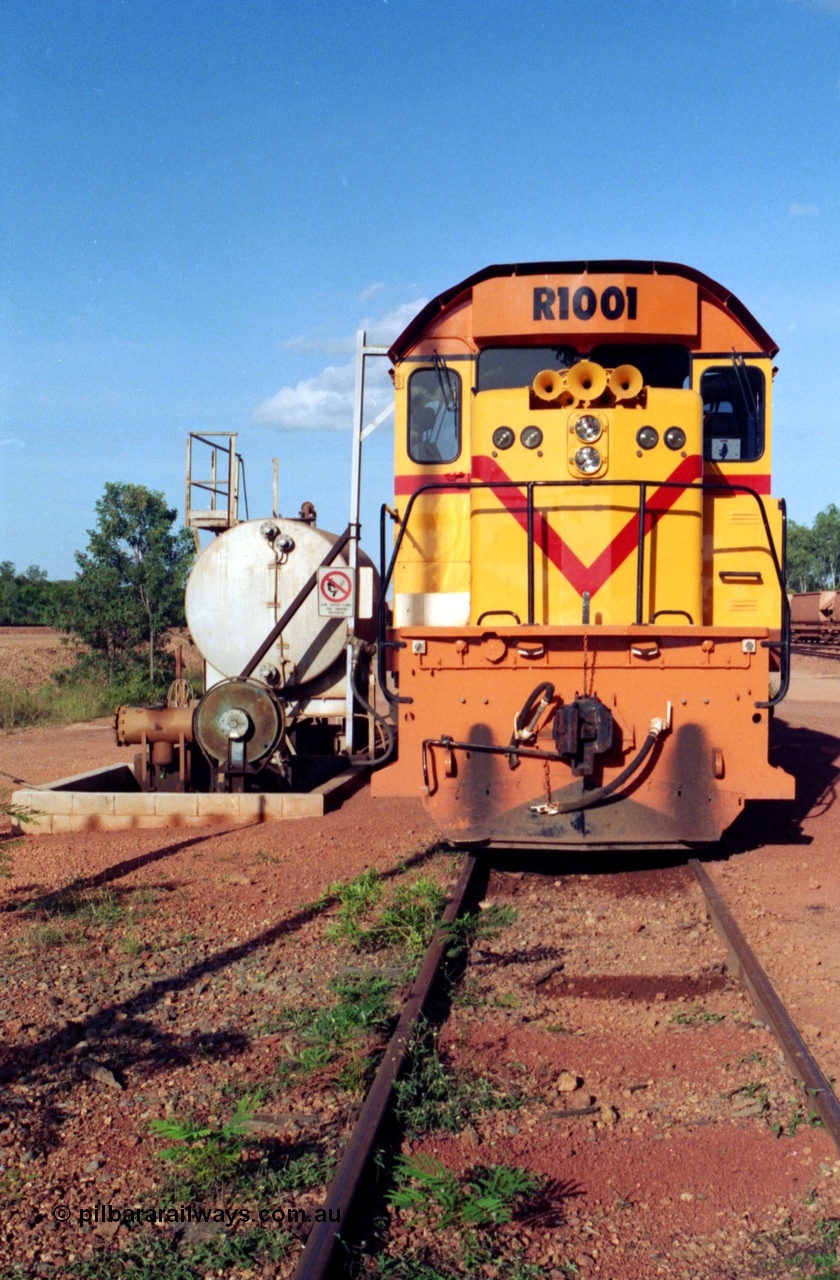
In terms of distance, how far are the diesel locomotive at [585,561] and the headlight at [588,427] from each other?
0.05ft

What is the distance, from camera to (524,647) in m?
6.62

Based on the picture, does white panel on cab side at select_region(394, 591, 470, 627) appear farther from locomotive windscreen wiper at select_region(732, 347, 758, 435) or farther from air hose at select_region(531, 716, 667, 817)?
locomotive windscreen wiper at select_region(732, 347, 758, 435)

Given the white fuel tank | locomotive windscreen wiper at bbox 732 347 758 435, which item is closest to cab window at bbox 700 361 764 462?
locomotive windscreen wiper at bbox 732 347 758 435

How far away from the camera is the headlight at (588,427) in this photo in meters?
7.03

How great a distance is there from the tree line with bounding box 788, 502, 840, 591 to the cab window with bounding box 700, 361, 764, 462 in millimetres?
86825

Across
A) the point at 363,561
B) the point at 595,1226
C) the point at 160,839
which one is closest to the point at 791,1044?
the point at 595,1226

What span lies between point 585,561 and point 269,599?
4.48 m

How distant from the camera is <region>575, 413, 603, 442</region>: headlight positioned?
23.1 ft

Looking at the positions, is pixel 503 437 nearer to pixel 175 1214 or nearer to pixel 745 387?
pixel 745 387

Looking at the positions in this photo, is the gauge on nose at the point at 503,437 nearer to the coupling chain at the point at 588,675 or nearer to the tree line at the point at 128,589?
A: the coupling chain at the point at 588,675

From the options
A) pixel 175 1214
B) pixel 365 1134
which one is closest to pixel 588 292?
pixel 365 1134

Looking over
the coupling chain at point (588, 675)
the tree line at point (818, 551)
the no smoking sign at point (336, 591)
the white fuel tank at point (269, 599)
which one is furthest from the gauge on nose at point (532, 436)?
the tree line at point (818, 551)

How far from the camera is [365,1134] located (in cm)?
329

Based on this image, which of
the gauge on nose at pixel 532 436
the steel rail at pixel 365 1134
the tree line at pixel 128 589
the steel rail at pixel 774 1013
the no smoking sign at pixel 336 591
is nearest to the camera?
the steel rail at pixel 365 1134
